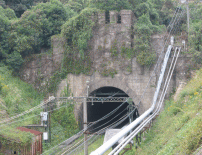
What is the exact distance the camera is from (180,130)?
9.27 meters

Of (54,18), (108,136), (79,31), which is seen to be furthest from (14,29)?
(108,136)

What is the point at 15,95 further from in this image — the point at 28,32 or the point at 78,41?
the point at 78,41

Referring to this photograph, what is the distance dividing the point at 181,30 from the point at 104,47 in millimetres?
8740

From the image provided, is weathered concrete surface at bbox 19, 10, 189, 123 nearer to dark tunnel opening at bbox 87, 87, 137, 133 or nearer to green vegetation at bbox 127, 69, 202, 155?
dark tunnel opening at bbox 87, 87, 137, 133

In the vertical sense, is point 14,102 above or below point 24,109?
above

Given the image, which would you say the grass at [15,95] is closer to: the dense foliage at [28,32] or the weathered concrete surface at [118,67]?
the dense foliage at [28,32]

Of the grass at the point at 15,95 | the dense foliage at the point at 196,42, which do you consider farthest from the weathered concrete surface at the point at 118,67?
the grass at the point at 15,95

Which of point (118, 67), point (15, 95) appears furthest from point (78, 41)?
point (15, 95)

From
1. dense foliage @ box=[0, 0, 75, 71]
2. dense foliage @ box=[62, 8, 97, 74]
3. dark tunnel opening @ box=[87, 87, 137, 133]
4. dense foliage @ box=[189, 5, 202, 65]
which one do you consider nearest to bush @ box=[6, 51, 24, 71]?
dense foliage @ box=[0, 0, 75, 71]

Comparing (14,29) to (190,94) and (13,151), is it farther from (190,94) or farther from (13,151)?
(190,94)

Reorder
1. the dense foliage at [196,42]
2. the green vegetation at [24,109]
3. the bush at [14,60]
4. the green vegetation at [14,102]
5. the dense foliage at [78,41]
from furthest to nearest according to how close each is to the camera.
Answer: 1. the bush at [14,60]
2. the dense foliage at [78,41]
3. the dense foliage at [196,42]
4. the green vegetation at [24,109]
5. the green vegetation at [14,102]

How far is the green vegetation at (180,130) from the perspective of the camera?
6523 millimetres

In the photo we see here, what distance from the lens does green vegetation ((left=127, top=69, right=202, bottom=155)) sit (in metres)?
6.52

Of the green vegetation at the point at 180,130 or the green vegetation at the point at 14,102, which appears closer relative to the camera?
the green vegetation at the point at 180,130
